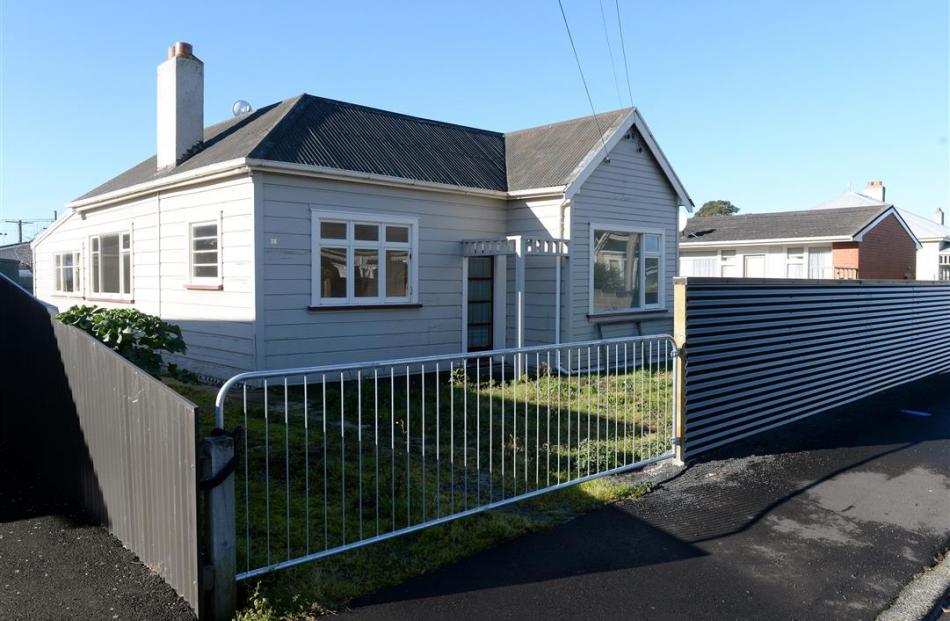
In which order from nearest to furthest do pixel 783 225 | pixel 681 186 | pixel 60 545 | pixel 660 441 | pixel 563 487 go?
pixel 60 545 → pixel 563 487 → pixel 660 441 → pixel 681 186 → pixel 783 225

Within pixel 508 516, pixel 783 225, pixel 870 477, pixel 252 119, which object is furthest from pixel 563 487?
pixel 783 225

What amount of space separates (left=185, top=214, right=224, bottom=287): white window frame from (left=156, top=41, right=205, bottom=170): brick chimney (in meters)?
2.04

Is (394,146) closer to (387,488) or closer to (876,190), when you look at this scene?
(387,488)

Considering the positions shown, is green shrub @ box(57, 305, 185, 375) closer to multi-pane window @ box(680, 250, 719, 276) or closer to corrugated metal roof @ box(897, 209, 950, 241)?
multi-pane window @ box(680, 250, 719, 276)

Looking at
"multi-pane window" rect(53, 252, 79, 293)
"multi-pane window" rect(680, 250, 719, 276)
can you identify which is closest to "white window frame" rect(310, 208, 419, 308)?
"multi-pane window" rect(53, 252, 79, 293)

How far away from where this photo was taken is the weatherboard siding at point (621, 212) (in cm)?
1307

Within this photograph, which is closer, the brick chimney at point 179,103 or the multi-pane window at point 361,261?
the multi-pane window at point 361,261

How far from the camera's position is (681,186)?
1528 cm

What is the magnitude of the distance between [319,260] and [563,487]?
6.49 meters

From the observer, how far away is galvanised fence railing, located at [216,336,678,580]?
177 inches

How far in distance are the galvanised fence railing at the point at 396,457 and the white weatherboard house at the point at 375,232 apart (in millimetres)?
1940

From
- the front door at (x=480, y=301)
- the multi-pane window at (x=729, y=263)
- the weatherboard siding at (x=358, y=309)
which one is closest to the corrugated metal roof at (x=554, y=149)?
the weatherboard siding at (x=358, y=309)

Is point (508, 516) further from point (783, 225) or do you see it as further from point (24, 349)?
point (783, 225)

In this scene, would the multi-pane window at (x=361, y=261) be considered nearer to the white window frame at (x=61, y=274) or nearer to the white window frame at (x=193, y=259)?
the white window frame at (x=193, y=259)
